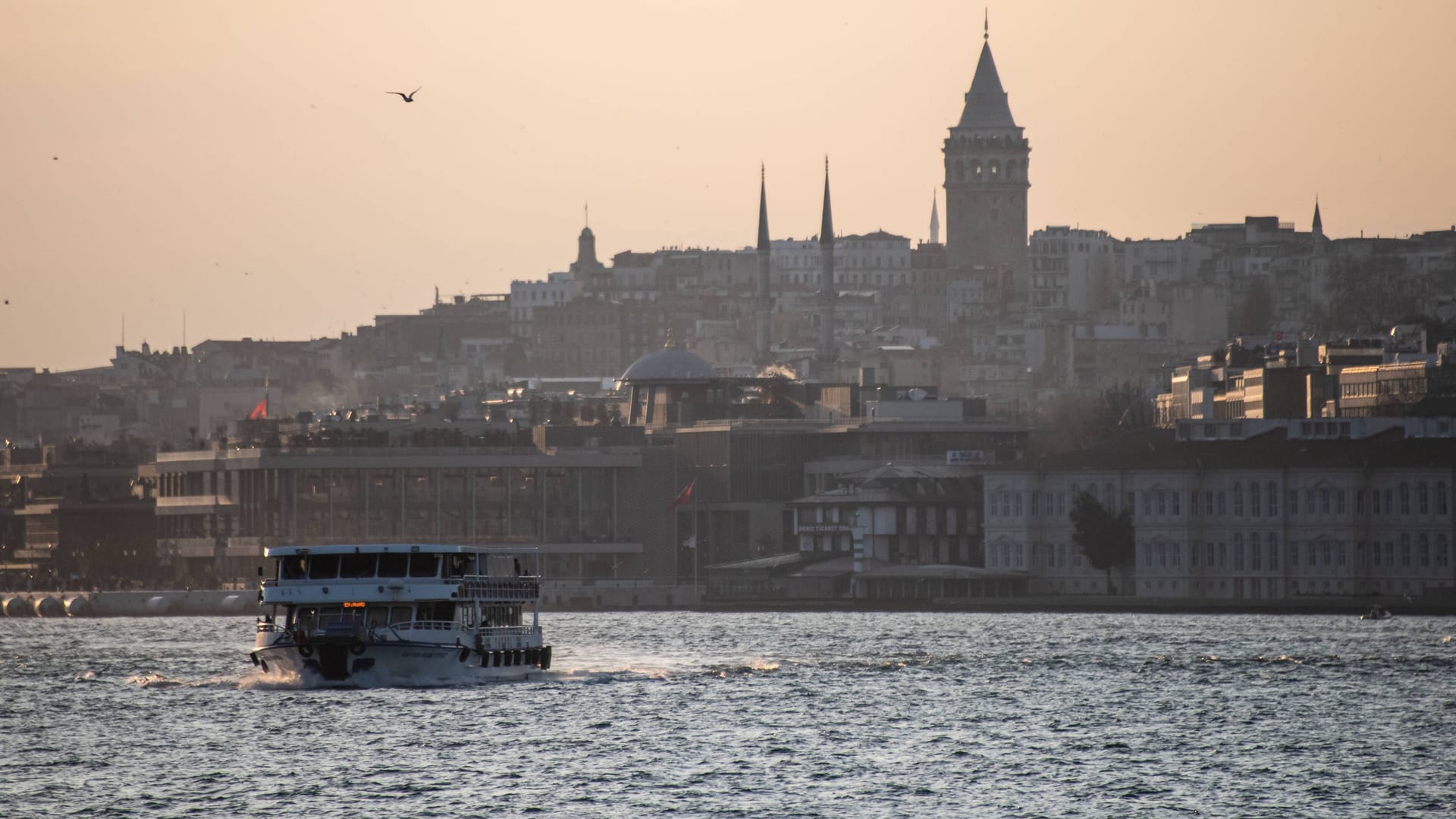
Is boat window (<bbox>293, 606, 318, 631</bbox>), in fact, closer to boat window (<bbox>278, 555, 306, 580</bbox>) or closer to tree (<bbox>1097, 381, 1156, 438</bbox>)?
boat window (<bbox>278, 555, 306, 580</bbox>)

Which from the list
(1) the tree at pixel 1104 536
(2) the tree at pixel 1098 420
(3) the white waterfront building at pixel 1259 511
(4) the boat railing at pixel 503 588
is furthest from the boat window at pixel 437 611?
(2) the tree at pixel 1098 420

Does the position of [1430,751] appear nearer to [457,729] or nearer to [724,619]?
[457,729]

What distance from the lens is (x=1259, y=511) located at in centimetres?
12094

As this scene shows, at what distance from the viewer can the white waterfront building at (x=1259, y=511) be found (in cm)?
11769

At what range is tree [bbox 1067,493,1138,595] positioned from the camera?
124 meters

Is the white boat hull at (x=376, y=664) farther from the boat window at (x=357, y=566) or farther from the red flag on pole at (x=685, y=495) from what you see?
the red flag on pole at (x=685, y=495)

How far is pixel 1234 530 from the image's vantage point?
121 meters

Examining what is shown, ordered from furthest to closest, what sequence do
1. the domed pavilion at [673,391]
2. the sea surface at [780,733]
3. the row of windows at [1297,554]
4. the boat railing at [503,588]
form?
the domed pavilion at [673,391] < the row of windows at [1297,554] < the boat railing at [503,588] < the sea surface at [780,733]

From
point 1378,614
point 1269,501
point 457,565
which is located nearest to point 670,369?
point 1269,501

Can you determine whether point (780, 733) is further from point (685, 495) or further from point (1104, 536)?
point (685, 495)

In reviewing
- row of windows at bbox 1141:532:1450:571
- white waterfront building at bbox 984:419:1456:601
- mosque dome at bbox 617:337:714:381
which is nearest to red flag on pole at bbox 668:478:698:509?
white waterfront building at bbox 984:419:1456:601

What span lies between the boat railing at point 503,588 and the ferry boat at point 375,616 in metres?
0.07

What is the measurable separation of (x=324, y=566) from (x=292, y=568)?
32.9 inches

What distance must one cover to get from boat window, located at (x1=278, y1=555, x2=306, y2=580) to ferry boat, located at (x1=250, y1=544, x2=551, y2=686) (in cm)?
2
